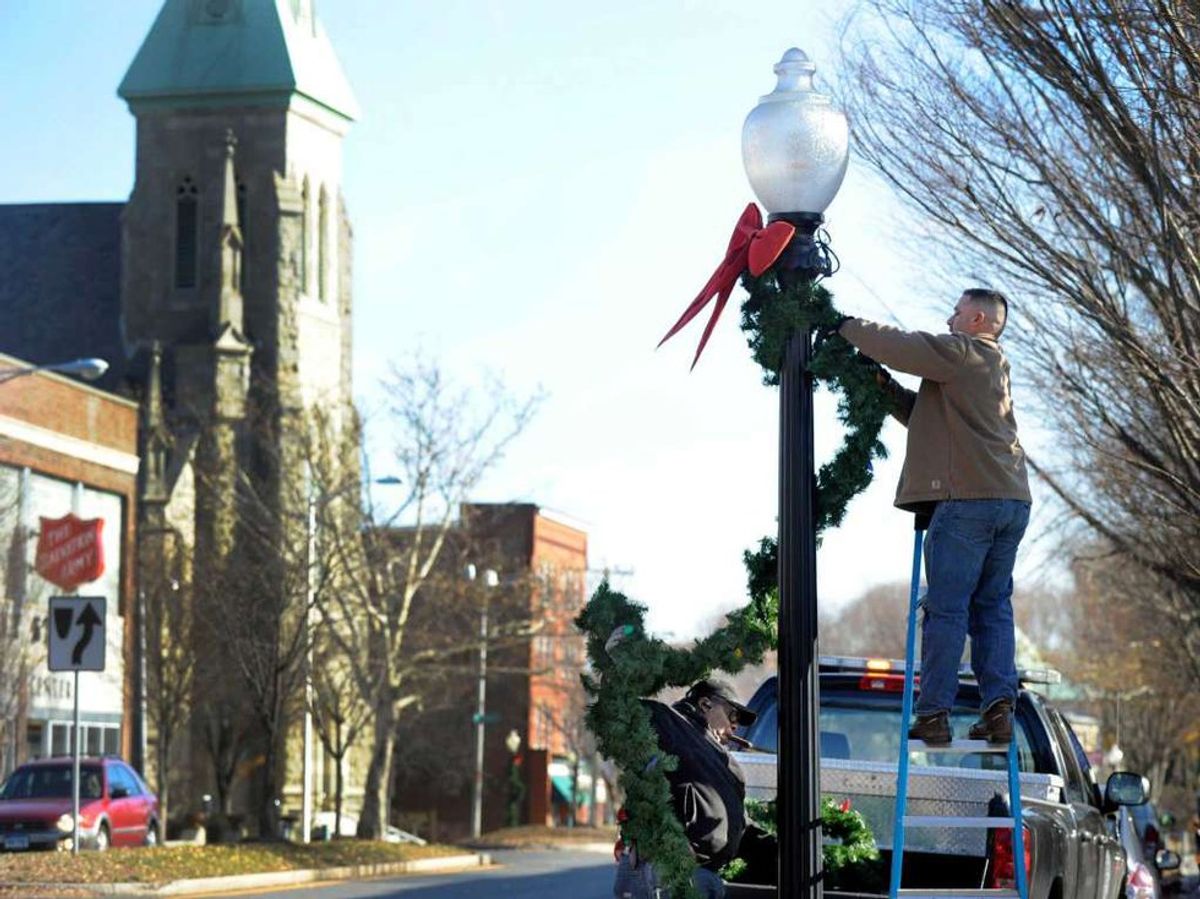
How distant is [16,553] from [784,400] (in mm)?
39057

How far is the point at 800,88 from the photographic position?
825 cm

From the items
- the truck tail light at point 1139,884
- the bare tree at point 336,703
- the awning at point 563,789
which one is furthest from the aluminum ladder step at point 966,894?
the awning at point 563,789

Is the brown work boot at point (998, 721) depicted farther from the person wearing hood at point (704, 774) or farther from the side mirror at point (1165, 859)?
the side mirror at point (1165, 859)

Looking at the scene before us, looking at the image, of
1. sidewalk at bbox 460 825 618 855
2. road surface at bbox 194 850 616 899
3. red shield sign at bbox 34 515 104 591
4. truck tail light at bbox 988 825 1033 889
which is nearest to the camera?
truck tail light at bbox 988 825 1033 889

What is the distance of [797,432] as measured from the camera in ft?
26.0

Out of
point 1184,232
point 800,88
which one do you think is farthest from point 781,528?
point 1184,232

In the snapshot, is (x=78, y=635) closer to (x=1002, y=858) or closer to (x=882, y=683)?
(x=882, y=683)

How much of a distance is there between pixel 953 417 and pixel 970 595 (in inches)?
24.4

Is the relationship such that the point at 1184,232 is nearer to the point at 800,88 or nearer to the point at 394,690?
the point at 800,88

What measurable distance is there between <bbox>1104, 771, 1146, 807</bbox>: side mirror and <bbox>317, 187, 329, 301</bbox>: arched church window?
218ft

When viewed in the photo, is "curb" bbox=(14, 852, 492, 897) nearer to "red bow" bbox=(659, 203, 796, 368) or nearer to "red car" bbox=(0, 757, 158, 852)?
"red car" bbox=(0, 757, 158, 852)

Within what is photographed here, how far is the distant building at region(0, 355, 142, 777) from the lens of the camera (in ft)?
147

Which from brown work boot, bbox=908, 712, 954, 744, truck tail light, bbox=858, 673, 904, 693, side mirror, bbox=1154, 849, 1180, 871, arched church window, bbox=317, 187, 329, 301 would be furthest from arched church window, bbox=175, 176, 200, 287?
brown work boot, bbox=908, 712, 954, 744

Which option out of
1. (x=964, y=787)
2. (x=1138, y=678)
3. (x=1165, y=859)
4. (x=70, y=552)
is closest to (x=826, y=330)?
(x=964, y=787)
